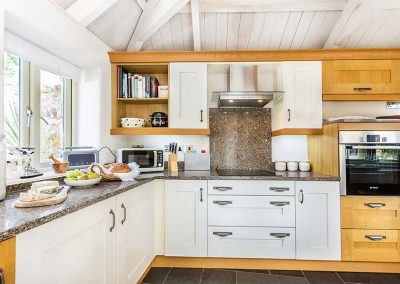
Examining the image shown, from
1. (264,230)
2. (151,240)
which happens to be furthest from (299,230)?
(151,240)

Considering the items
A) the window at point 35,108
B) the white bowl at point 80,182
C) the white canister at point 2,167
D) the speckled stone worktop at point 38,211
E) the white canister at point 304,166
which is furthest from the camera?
the white canister at point 304,166

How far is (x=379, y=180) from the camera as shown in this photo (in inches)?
90.7

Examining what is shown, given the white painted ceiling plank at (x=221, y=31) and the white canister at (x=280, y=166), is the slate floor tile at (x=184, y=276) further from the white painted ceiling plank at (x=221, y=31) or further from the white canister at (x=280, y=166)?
the white painted ceiling plank at (x=221, y=31)

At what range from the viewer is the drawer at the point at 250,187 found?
2354 millimetres

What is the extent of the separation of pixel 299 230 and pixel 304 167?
0.77 meters

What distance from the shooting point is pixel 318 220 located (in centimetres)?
231

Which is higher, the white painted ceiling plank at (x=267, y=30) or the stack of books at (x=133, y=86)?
the white painted ceiling plank at (x=267, y=30)

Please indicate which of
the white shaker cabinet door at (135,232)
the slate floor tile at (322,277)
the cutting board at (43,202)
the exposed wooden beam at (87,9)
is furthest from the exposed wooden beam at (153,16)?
the slate floor tile at (322,277)

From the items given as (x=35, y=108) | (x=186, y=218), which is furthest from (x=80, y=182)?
(x=186, y=218)

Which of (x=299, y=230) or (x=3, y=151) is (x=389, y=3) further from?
(x=3, y=151)

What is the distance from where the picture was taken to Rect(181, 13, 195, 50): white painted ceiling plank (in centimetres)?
282

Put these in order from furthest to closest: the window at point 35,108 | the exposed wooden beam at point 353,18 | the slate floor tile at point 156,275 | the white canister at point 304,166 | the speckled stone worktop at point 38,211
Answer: the white canister at point 304,166 → the exposed wooden beam at point 353,18 → the slate floor tile at point 156,275 → the window at point 35,108 → the speckled stone worktop at point 38,211

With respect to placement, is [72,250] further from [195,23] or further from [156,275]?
[195,23]

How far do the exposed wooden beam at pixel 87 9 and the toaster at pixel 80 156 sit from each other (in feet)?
3.62
